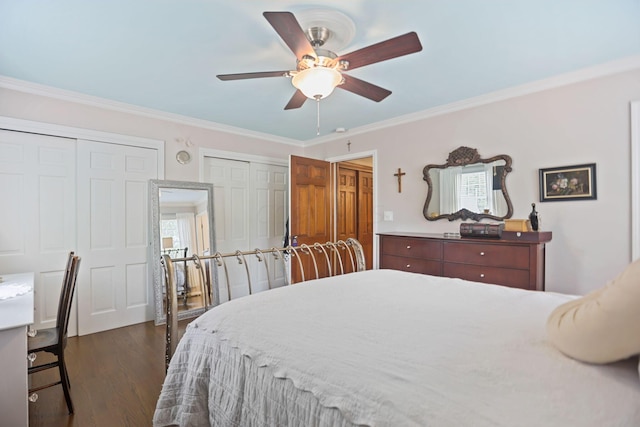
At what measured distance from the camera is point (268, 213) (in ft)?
15.7

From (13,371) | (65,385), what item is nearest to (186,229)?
(65,385)

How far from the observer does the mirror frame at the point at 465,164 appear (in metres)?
3.02

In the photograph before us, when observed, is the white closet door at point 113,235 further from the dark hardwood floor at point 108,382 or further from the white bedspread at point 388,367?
the white bedspread at point 388,367

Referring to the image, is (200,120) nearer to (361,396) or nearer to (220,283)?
(220,283)

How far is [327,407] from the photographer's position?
0.84 metres

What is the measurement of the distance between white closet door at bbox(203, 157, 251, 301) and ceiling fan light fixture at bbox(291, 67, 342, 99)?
2594 millimetres

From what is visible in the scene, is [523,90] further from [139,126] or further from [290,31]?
[139,126]

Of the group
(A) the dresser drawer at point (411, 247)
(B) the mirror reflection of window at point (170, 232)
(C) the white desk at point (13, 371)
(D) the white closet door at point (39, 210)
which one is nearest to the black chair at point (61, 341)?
(C) the white desk at point (13, 371)

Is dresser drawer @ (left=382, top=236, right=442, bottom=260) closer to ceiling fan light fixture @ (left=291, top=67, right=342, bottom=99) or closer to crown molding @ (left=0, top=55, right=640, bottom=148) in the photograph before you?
crown molding @ (left=0, top=55, right=640, bottom=148)

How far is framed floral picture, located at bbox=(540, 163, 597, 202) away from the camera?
102 inches

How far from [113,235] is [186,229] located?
2.48 feet

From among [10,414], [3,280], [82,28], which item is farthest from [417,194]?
[3,280]

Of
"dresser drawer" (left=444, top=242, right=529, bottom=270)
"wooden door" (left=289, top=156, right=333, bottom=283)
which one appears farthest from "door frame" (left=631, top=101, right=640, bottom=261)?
"wooden door" (left=289, top=156, right=333, bottom=283)

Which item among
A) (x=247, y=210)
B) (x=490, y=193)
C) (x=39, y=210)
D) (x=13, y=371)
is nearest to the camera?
(x=13, y=371)
